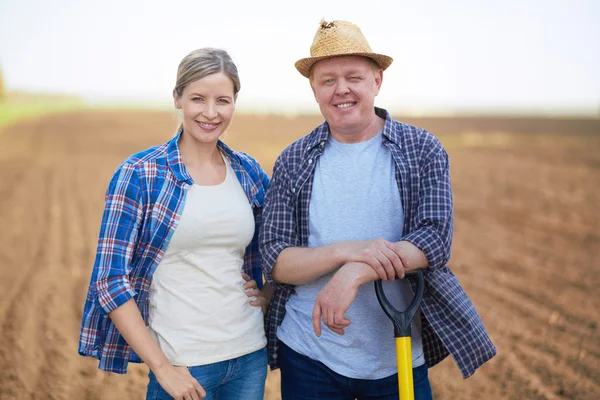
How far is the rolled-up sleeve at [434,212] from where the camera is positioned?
2080 millimetres

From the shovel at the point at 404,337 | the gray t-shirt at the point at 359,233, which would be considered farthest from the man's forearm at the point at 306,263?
the shovel at the point at 404,337

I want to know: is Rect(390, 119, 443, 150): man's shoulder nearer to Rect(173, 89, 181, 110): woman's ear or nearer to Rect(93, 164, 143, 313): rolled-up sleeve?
Rect(173, 89, 181, 110): woman's ear

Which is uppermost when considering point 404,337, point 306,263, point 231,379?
point 306,263

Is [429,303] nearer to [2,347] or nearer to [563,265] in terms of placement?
[2,347]

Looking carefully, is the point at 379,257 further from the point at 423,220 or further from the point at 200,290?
the point at 200,290

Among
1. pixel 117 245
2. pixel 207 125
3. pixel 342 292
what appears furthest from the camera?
pixel 207 125

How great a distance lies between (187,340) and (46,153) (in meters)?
17.3

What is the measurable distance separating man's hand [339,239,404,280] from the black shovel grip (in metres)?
0.08

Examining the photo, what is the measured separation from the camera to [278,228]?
7.54 feet

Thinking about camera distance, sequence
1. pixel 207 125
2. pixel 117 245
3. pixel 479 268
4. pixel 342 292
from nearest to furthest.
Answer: pixel 342 292 < pixel 117 245 < pixel 207 125 < pixel 479 268

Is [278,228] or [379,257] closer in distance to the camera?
[379,257]

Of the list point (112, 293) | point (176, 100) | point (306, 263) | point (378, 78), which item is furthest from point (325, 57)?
point (112, 293)

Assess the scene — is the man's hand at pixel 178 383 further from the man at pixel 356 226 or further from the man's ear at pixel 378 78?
the man's ear at pixel 378 78

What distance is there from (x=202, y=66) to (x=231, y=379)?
1.22 metres
